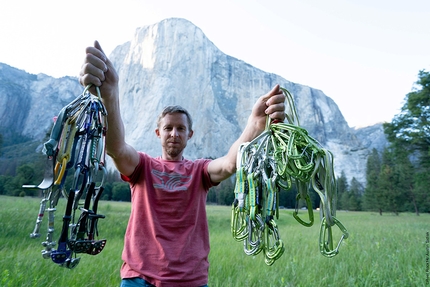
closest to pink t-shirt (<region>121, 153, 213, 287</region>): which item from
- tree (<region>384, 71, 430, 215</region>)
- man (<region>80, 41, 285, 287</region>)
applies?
man (<region>80, 41, 285, 287</region>)

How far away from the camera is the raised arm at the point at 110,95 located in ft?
5.79

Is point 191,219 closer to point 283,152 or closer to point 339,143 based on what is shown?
point 283,152

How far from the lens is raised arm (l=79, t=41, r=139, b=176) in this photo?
176cm

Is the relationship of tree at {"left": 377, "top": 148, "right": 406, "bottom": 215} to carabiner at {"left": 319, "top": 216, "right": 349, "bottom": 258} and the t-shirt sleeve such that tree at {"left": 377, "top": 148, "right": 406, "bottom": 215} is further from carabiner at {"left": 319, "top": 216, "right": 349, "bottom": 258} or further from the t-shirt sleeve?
carabiner at {"left": 319, "top": 216, "right": 349, "bottom": 258}

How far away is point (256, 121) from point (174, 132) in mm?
804

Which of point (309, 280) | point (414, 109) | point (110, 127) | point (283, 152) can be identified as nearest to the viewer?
point (283, 152)

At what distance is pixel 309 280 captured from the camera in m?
4.04

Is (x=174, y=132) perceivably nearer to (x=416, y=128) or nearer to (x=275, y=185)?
(x=275, y=185)

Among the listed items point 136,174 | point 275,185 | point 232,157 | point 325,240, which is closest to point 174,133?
point 136,174

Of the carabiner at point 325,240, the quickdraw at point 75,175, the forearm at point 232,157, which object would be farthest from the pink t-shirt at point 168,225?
the carabiner at point 325,240

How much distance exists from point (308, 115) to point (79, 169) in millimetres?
120073

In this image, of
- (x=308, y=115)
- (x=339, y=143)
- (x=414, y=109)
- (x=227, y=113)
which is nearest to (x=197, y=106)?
(x=227, y=113)

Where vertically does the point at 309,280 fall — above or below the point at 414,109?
below

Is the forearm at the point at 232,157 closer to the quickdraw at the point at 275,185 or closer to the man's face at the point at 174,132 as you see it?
the man's face at the point at 174,132
